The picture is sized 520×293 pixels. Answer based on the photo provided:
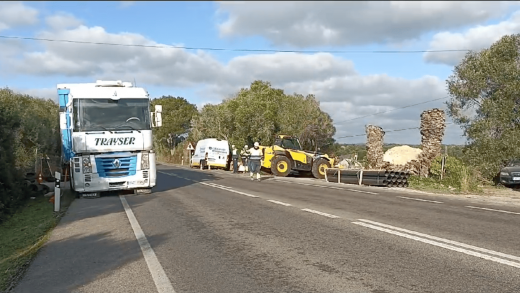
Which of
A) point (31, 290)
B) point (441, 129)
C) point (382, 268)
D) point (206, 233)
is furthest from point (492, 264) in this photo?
point (441, 129)

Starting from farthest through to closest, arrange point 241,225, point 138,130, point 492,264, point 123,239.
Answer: point 138,130 < point 241,225 < point 123,239 < point 492,264

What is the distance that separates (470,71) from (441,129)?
3219 mm

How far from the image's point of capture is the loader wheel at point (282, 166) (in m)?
28.6

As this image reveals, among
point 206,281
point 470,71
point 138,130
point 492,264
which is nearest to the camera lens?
point 206,281

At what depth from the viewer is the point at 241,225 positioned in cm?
938

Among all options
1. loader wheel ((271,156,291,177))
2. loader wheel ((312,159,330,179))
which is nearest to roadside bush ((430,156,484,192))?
loader wheel ((312,159,330,179))

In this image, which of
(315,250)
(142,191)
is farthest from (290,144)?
(315,250)

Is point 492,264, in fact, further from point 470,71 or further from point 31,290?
point 470,71

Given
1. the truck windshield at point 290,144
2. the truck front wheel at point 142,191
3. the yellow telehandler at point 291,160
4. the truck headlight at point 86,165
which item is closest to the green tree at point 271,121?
the truck windshield at point 290,144

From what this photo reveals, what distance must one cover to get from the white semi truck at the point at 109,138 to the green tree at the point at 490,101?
15618mm

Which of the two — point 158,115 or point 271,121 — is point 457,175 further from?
point 271,121

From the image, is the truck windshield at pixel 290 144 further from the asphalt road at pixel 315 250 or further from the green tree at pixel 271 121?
the asphalt road at pixel 315 250

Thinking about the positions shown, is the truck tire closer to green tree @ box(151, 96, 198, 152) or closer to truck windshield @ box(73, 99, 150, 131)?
truck windshield @ box(73, 99, 150, 131)

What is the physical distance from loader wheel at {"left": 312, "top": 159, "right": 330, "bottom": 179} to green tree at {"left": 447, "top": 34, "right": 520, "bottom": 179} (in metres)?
7.24
